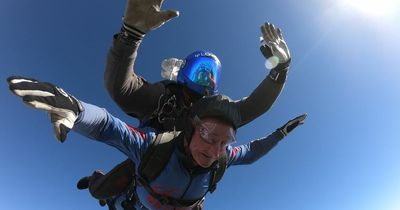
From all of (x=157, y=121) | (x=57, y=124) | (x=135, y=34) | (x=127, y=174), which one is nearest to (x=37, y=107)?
(x=57, y=124)

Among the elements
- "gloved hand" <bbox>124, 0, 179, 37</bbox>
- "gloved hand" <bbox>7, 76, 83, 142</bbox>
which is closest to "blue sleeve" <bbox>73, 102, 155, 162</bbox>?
"gloved hand" <bbox>7, 76, 83, 142</bbox>

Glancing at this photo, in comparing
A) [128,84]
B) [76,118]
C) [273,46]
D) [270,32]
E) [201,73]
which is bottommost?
[76,118]

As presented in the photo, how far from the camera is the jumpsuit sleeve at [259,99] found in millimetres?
2682

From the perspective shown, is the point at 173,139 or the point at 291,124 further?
Answer: the point at 291,124

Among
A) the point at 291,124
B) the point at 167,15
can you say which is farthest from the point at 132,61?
the point at 291,124

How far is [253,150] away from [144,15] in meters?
1.82

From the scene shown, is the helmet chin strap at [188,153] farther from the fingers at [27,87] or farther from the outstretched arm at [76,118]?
the fingers at [27,87]

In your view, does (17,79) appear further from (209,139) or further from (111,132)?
(209,139)

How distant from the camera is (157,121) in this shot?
2.68m

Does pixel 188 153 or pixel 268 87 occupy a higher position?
pixel 268 87

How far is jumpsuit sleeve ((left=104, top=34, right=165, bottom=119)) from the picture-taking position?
2082 mm

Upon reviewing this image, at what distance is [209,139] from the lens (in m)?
2.27

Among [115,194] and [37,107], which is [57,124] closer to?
[37,107]

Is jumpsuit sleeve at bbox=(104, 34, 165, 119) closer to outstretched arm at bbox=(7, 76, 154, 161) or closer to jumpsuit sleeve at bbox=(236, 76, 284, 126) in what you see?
outstretched arm at bbox=(7, 76, 154, 161)
